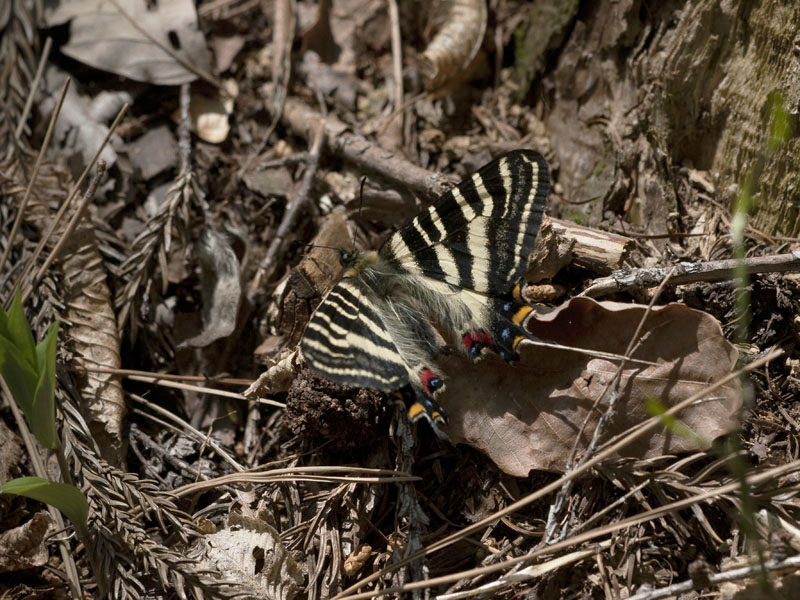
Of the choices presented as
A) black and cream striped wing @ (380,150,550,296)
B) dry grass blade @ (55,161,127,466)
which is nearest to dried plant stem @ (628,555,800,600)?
black and cream striped wing @ (380,150,550,296)

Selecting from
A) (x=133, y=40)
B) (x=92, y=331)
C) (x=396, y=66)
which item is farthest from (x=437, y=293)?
(x=133, y=40)

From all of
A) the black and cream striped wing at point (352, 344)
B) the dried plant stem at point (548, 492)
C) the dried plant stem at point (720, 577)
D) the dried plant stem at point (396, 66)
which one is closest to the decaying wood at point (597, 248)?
the dried plant stem at point (548, 492)

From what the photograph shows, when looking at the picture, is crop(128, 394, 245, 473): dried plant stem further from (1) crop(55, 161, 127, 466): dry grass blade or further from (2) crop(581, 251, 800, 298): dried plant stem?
(2) crop(581, 251, 800, 298): dried plant stem

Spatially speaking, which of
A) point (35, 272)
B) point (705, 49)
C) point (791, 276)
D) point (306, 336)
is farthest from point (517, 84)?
point (35, 272)

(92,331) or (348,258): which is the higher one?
(348,258)

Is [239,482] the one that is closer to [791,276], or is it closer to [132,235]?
[132,235]

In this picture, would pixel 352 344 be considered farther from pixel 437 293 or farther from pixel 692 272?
pixel 692 272

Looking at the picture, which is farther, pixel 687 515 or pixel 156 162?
pixel 156 162
